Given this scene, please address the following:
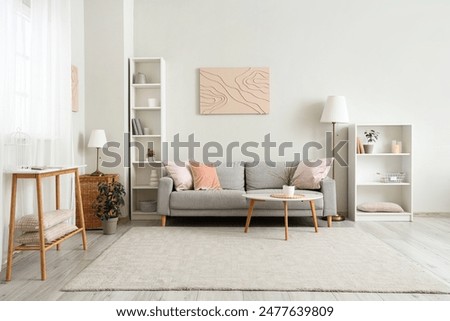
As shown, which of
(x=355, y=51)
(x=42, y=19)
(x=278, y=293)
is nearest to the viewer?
(x=278, y=293)

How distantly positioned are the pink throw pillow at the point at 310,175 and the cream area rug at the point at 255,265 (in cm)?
71

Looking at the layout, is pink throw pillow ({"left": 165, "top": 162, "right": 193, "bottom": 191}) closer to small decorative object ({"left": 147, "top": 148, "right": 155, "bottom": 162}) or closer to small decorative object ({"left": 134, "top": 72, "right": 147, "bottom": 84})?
small decorative object ({"left": 147, "top": 148, "right": 155, "bottom": 162})

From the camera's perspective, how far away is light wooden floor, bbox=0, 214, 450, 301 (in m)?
2.48

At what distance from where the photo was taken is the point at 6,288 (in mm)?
2658

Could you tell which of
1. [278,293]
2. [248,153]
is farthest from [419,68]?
[278,293]

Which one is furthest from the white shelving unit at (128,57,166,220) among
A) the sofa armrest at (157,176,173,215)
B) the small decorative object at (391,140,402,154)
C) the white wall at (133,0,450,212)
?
the small decorative object at (391,140,402,154)

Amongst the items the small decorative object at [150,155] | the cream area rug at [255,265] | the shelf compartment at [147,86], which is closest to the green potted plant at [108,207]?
the cream area rug at [255,265]

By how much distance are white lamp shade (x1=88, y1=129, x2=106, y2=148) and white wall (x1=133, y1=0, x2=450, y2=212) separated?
38.7 inches

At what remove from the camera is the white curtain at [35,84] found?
2.97 m

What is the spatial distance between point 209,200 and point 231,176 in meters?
0.65

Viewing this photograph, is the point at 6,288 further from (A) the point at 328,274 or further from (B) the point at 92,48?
(B) the point at 92,48

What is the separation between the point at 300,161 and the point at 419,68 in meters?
1.99

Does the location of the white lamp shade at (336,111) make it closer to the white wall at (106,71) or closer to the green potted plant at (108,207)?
the white wall at (106,71)

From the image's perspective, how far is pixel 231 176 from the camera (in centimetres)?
518
